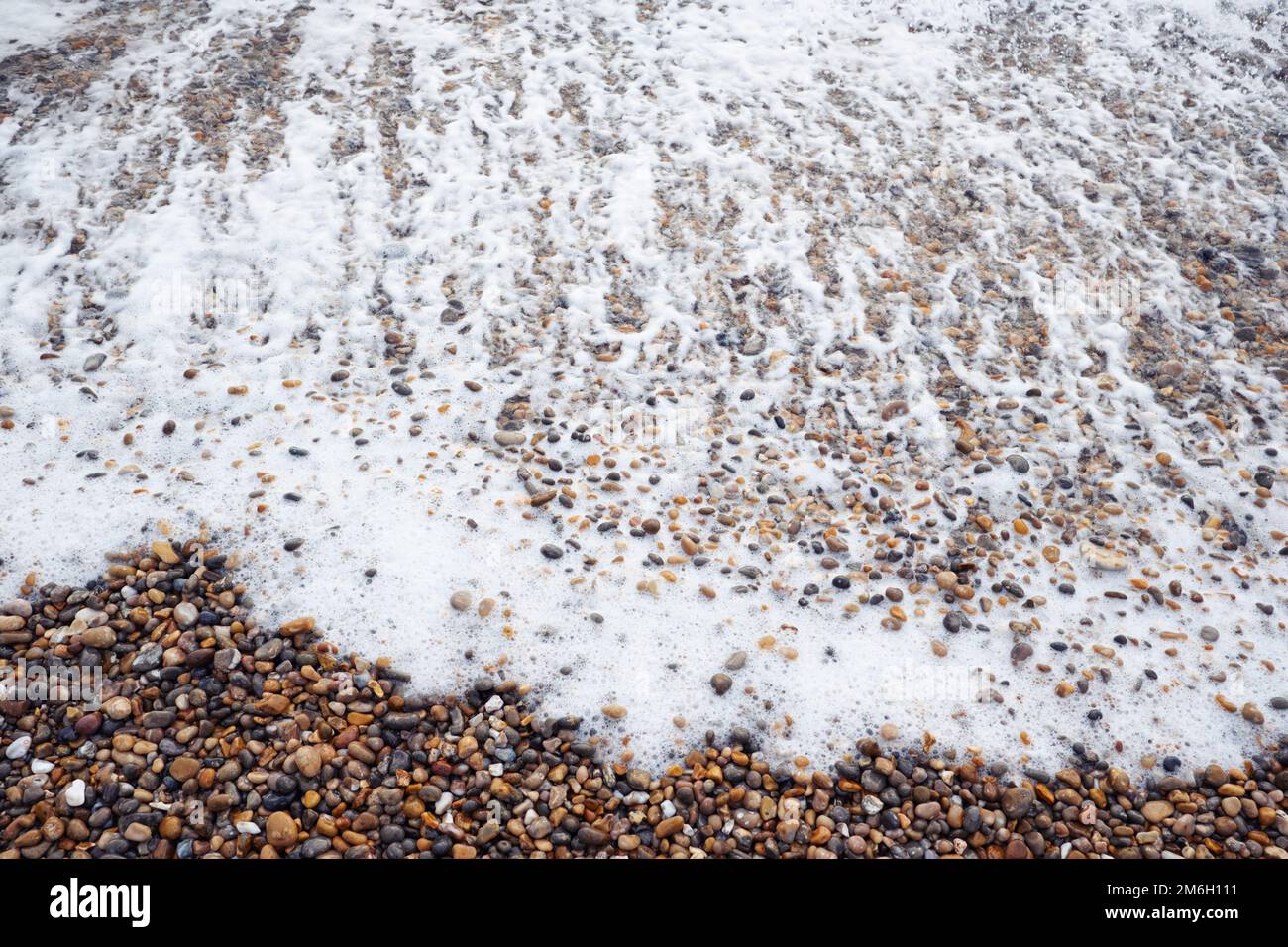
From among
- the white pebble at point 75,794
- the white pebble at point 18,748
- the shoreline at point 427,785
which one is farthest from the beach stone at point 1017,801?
the white pebble at point 18,748

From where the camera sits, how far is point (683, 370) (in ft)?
20.6

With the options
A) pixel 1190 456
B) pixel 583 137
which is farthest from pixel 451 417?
pixel 1190 456

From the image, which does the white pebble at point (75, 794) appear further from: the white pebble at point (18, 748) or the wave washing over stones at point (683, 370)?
the white pebble at point (18, 748)

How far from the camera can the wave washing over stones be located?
4.42 metres

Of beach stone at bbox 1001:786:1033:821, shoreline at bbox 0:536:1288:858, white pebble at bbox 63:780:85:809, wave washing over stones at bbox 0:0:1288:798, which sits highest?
wave washing over stones at bbox 0:0:1288:798

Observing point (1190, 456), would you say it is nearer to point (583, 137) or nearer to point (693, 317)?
point (693, 317)

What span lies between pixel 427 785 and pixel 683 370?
149 inches

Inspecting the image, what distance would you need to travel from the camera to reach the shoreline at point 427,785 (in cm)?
372

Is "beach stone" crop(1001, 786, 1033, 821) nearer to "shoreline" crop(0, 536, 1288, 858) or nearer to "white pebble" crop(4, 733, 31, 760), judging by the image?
"shoreline" crop(0, 536, 1288, 858)

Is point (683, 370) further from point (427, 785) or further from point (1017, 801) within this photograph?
point (1017, 801)

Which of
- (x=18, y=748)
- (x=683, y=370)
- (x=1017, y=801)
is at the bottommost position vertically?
(x=18, y=748)

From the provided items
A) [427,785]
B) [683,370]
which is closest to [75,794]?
[427,785]

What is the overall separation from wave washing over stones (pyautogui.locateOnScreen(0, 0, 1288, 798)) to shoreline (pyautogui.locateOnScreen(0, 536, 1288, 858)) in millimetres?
39

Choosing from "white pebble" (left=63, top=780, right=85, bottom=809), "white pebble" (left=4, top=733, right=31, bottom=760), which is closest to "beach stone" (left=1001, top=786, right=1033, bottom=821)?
"white pebble" (left=63, top=780, right=85, bottom=809)
